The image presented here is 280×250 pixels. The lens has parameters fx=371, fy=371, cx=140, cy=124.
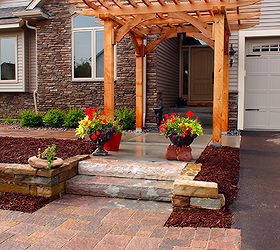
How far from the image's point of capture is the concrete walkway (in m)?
2.99

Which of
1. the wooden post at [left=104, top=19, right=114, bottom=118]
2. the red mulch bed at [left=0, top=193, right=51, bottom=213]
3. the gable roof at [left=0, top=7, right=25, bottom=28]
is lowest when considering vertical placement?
the red mulch bed at [left=0, top=193, right=51, bottom=213]

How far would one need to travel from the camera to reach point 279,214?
348cm

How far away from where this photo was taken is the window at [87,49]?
1073 centimetres

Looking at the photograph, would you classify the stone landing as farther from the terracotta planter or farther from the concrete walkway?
the concrete walkway

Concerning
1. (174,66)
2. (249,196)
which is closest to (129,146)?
(249,196)

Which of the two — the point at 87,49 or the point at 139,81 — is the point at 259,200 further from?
the point at 87,49

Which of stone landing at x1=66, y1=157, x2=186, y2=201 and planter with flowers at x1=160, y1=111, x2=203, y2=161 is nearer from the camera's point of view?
stone landing at x1=66, y1=157, x2=186, y2=201

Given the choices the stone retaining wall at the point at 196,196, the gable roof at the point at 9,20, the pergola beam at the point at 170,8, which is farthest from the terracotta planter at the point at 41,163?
the gable roof at the point at 9,20

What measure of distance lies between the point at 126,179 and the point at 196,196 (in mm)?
1162

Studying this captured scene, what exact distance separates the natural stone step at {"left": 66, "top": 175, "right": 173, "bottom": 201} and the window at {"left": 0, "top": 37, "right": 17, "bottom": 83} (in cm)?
858

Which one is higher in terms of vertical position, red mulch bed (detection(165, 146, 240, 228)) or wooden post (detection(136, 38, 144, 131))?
wooden post (detection(136, 38, 144, 131))

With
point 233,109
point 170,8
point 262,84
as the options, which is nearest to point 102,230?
point 170,8

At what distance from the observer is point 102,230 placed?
11.0 ft

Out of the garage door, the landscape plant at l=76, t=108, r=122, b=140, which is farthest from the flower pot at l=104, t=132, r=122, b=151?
the garage door
